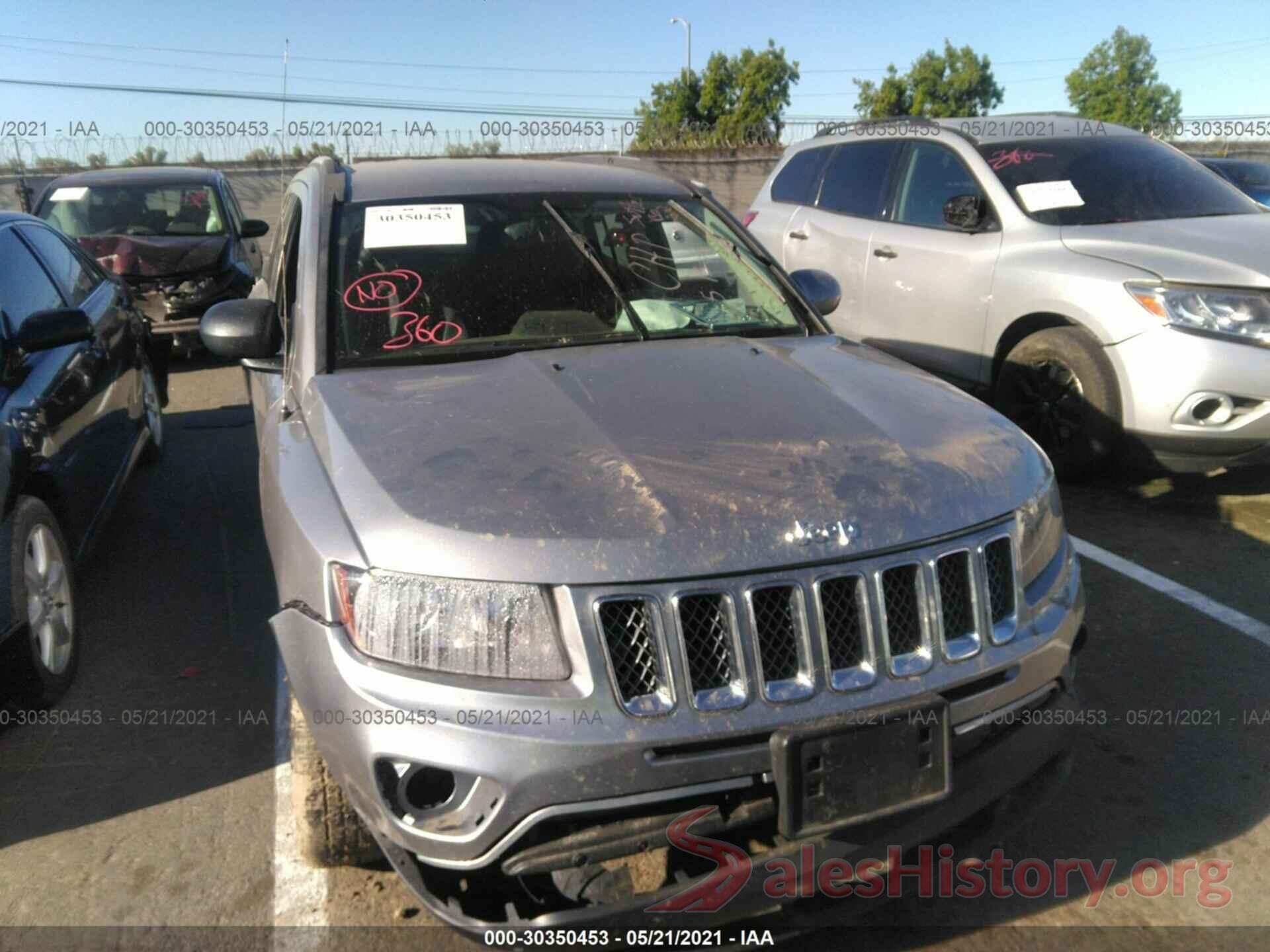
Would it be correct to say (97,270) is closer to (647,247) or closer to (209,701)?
(209,701)

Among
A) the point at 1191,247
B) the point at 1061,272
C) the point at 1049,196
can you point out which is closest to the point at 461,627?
the point at 1061,272

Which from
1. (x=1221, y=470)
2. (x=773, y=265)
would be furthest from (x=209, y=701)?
(x=1221, y=470)

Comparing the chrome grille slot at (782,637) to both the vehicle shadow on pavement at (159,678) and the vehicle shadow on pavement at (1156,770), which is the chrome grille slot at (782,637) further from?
the vehicle shadow on pavement at (159,678)

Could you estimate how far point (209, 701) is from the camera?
3.73 metres

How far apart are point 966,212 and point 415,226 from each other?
376 centimetres

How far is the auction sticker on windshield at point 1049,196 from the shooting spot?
19.7 feet

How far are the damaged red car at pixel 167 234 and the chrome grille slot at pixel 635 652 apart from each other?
8.13 metres

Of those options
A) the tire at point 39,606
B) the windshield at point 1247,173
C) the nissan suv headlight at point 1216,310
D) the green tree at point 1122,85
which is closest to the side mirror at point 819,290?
the nissan suv headlight at point 1216,310

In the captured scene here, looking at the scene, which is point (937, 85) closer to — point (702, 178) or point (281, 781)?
point (702, 178)

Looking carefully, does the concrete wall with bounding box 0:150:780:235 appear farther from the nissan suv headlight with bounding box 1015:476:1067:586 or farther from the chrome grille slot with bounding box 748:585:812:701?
the chrome grille slot with bounding box 748:585:812:701

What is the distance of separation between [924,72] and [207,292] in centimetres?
5968

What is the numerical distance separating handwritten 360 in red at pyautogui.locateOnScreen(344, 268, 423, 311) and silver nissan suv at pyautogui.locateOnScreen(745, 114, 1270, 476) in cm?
361

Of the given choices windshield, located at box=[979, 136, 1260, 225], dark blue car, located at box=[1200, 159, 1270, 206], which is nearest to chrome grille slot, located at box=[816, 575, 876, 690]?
windshield, located at box=[979, 136, 1260, 225]

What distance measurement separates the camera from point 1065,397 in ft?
18.4
